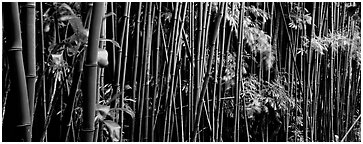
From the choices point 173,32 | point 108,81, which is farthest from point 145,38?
point 108,81

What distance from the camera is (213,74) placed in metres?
1.80

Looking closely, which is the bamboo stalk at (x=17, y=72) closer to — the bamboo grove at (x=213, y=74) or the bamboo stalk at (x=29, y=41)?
the bamboo stalk at (x=29, y=41)

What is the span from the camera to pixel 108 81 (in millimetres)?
1547

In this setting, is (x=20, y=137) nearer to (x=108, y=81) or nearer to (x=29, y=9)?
(x=29, y=9)

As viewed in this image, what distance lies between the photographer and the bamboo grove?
3.88ft

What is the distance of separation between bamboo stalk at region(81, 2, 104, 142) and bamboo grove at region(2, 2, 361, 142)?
26 cm

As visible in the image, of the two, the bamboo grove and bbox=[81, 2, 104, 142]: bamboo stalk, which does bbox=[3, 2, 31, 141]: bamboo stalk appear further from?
the bamboo grove

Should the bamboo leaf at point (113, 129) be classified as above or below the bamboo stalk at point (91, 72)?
below

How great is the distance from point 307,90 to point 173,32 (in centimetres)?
70

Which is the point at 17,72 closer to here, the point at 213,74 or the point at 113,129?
the point at 113,129

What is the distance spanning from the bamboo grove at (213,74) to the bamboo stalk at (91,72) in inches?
10.4

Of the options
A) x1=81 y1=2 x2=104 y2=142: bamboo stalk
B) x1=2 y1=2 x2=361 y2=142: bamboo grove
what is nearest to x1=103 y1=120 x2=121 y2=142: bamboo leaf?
x1=81 y1=2 x2=104 y2=142: bamboo stalk

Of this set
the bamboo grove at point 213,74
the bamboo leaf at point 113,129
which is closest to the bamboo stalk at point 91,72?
the bamboo leaf at point 113,129

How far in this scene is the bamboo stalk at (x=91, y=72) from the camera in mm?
608
